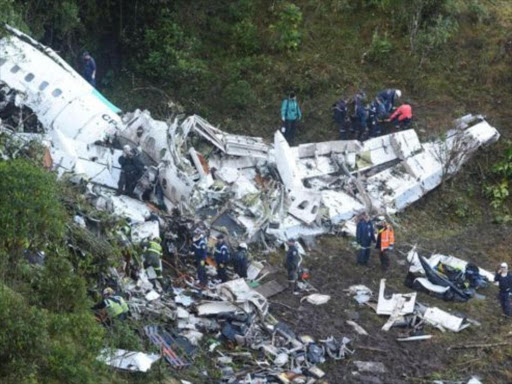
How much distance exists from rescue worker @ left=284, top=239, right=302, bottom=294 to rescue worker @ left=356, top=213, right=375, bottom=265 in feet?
4.68

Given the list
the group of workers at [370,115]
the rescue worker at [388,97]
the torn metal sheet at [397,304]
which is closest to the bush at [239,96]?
the group of workers at [370,115]

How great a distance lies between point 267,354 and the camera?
49.3ft

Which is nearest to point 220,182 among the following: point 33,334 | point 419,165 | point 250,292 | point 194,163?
point 194,163

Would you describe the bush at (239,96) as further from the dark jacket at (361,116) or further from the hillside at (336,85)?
the dark jacket at (361,116)

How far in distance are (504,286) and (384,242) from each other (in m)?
2.45

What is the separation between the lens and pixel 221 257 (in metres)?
16.8

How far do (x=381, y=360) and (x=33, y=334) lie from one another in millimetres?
6906

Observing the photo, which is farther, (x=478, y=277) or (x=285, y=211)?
(x=285, y=211)

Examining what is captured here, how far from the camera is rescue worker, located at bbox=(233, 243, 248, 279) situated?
1691 cm

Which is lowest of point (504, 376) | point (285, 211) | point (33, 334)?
point (504, 376)

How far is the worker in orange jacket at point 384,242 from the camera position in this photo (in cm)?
1784

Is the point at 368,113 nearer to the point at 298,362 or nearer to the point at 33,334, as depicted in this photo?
the point at 298,362

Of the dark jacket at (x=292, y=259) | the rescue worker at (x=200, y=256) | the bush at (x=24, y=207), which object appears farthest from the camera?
the dark jacket at (x=292, y=259)

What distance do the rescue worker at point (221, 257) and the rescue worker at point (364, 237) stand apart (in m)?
2.73
